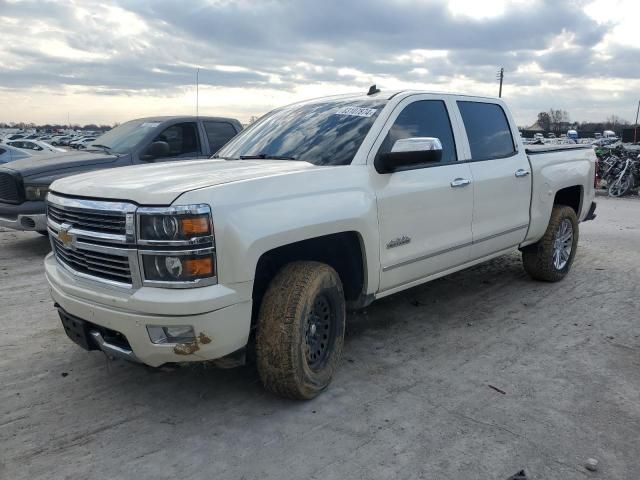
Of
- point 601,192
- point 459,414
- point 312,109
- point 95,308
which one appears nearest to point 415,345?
point 459,414

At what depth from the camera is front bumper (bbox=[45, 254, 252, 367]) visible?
2.88 metres

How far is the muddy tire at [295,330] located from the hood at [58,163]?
5142mm

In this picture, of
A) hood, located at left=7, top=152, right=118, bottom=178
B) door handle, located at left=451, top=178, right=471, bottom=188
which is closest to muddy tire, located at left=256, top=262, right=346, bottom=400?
door handle, located at left=451, top=178, right=471, bottom=188

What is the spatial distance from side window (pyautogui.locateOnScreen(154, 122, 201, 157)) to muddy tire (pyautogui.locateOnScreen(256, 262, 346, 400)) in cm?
548

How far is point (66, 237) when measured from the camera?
3.33 metres

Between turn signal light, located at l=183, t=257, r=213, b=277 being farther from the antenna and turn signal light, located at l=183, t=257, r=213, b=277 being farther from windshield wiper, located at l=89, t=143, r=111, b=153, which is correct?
windshield wiper, located at l=89, t=143, r=111, b=153

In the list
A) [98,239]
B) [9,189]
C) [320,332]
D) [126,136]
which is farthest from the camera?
[126,136]

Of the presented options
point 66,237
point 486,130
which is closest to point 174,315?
point 66,237

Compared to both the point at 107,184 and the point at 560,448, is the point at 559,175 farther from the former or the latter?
the point at 107,184

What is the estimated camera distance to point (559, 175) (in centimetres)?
604

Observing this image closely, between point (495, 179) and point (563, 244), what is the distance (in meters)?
2.00

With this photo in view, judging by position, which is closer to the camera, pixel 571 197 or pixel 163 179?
pixel 163 179

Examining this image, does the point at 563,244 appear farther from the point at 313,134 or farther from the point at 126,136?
the point at 126,136

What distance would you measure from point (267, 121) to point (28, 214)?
158 inches
